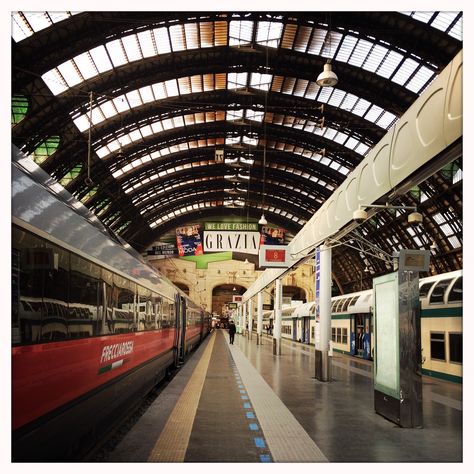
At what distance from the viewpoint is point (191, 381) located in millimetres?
15117

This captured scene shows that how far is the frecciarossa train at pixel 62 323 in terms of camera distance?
4.26 m

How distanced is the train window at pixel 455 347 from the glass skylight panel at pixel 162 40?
2066 centimetres

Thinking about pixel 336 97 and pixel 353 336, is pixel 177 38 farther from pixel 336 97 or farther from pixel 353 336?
pixel 353 336

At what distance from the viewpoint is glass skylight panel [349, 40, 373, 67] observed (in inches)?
1073

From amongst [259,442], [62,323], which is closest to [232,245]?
[259,442]

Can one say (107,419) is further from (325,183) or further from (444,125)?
(325,183)

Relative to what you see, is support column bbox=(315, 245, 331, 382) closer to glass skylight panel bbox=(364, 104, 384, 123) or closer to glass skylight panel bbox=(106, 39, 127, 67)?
glass skylight panel bbox=(106, 39, 127, 67)

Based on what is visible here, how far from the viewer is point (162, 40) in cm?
2811

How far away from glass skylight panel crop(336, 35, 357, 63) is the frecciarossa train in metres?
22.4

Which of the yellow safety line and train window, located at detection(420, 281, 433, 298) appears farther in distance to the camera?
train window, located at detection(420, 281, 433, 298)

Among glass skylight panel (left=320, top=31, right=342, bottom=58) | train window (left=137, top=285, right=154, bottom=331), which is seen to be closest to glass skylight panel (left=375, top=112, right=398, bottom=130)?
glass skylight panel (left=320, top=31, right=342, bottom=58)

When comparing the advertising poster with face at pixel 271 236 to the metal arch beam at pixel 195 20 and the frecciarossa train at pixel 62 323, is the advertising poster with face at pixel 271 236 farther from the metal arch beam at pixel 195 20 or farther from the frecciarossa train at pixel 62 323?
the frecciarossa train at pixel 62 323

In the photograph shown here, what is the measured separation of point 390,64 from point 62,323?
2725 cm

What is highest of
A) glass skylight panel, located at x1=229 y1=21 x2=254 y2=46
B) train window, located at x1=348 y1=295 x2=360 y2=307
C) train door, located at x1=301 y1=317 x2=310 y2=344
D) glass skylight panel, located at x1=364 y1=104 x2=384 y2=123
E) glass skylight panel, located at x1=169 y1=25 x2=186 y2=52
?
glass skylight panel, located at x1=229 y1=21 x2=254 y2=46
